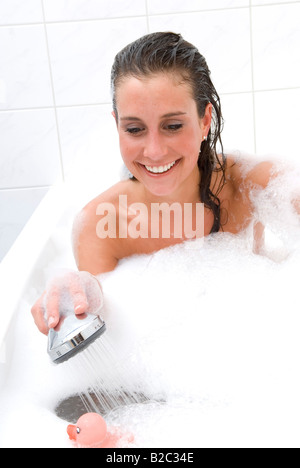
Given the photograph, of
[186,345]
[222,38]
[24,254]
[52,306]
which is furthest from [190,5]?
[52,306]

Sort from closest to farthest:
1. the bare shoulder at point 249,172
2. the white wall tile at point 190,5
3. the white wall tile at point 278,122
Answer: the bare shoulder at point 249,172, the white wall tile at point 190,5, the white wall tile at point 278,122

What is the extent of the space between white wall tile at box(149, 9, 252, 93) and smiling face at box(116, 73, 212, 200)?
0.84 m

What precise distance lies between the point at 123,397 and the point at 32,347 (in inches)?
8.4

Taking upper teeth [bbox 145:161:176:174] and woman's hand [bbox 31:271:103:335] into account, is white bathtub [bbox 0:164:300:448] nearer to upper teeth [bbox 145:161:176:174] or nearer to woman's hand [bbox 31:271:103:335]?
woman's hand [bbox 31:271:103:335]

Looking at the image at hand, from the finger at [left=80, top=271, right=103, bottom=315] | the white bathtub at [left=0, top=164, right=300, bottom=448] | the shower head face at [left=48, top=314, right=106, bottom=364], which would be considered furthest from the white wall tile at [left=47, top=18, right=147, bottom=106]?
the shower head face at [left=48, top=314, right=106, bottom=364]

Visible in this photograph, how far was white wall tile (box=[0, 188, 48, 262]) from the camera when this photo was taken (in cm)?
208

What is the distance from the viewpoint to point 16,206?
209cm

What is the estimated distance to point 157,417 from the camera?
0.96m

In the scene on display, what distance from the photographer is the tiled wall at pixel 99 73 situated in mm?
1857

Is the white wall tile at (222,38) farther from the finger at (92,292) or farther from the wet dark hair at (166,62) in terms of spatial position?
the finger at (92,292)

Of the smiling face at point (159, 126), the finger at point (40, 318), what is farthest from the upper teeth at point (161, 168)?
the finger at point (40, 318)

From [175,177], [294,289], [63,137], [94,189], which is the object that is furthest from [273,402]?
[63,137]

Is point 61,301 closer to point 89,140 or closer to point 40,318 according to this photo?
point 40,318

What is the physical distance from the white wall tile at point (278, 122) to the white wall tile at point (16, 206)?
0.80m
